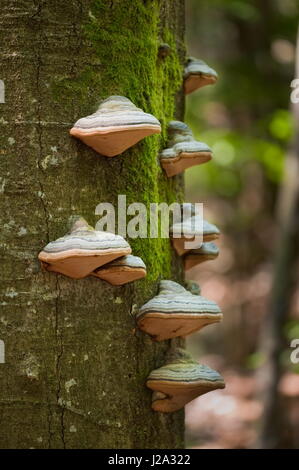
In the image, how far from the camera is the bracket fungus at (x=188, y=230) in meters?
3.08

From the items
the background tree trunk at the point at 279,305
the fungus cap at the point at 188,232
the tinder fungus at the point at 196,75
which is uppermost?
the tinder fungus at the point at 196,75

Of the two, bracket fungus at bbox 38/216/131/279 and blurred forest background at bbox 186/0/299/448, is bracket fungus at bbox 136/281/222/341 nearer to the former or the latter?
bracket fungus at bbox 38/216/131/279

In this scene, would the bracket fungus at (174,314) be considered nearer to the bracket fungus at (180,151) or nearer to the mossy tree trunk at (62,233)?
the mossy tree trunk at (62,233)

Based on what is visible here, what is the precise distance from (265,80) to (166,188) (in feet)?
33.4

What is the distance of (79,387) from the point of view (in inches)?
101

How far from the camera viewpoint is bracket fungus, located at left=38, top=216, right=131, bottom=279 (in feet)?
→ 7.86

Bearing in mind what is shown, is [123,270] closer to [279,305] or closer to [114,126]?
[114,126]

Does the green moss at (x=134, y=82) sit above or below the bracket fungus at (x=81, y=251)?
above

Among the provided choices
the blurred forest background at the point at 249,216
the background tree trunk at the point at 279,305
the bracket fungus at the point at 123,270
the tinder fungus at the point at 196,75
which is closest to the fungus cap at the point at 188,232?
the bracket fungus at the point at 123,270

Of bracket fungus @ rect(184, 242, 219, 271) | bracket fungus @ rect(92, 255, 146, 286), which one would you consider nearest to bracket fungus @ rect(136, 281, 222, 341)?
bracket fungus @ rect(92, 255, 146, 286)

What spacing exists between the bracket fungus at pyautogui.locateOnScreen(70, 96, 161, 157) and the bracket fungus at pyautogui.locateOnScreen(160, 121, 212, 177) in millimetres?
395

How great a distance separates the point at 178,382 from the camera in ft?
8.99

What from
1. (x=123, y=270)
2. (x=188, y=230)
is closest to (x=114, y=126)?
(x=123, y=270)

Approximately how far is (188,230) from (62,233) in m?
0.74
